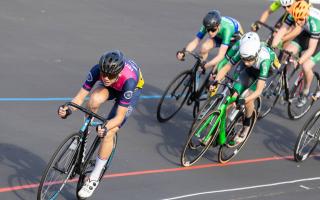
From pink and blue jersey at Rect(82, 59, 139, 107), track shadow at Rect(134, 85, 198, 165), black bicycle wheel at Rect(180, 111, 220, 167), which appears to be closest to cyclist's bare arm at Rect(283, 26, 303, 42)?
track shadow at Rect(134, 85, 198, 165)

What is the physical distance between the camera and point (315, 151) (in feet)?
32.0

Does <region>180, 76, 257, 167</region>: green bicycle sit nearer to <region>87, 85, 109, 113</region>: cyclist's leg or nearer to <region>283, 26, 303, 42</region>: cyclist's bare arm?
<region>87, 85, 109, 113</region>: cyclist's leg

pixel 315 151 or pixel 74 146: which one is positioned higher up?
pixel 74 146

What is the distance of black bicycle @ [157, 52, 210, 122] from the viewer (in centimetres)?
954

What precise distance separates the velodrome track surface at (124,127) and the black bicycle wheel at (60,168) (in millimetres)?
479

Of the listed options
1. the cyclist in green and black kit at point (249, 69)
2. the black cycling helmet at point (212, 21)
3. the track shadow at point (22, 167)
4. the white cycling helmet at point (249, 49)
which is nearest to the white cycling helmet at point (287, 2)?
the black cycling helmet at point (212, 21)

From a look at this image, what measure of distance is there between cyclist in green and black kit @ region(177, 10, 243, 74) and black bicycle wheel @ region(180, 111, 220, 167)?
1299 millimetres

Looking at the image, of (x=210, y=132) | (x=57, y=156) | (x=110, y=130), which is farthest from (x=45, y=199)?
(x=210, y=132)

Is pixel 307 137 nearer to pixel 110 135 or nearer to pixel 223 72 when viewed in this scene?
pixel 223 72

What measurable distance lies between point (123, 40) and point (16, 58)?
9.83 ft

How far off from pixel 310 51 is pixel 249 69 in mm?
1846

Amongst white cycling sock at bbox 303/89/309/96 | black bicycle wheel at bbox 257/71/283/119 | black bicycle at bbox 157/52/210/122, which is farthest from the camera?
white cycling sock at bbox 303/89/309/96

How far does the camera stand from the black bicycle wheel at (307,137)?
9000 mm

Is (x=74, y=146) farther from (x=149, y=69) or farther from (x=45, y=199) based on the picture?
(x=149, y=69)
